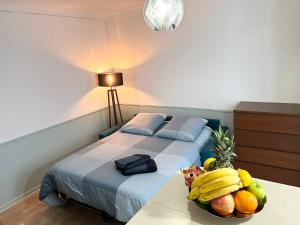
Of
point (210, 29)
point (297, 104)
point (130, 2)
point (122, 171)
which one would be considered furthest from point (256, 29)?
point (122, 171)

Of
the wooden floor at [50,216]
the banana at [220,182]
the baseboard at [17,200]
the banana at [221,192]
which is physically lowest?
the wooden floor at [50,216]

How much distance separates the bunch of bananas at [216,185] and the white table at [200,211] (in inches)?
3.8

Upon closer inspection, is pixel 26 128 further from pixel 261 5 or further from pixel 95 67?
pixel 261 5

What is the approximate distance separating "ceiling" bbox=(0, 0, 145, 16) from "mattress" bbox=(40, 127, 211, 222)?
177cm

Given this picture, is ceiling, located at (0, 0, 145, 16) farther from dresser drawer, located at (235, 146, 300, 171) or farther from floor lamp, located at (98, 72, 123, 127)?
dresser drawer, located at (235, 146, 300, 171)

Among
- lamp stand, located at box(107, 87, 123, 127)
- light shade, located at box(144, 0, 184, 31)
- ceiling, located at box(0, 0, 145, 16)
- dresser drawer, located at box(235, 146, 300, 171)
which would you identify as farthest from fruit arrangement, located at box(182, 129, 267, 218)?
lamp stand, located at box(107, 87, 123, 127)

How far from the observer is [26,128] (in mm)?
2793

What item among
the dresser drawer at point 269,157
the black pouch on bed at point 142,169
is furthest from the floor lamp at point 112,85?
the dresser drawer at point 269,157

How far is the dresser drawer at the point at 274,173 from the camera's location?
237 cm

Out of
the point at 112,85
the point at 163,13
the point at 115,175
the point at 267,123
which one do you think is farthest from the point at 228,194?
the point at 112,85

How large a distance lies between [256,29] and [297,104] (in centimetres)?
98

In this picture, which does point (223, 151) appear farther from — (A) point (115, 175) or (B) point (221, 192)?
(A) point (115, 175)

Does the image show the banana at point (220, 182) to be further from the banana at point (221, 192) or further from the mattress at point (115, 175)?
the mattress at point (115, 175)

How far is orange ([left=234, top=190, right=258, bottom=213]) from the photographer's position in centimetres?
92
